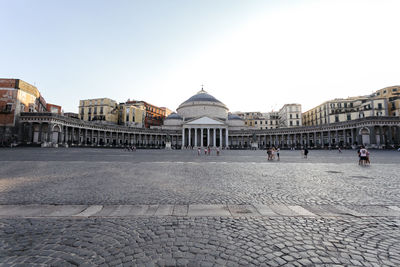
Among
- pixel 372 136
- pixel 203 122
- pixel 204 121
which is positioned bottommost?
pixel 372 136

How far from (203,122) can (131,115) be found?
90.8ft

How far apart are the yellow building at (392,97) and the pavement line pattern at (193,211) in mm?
71082

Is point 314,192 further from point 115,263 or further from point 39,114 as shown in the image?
point 39,114

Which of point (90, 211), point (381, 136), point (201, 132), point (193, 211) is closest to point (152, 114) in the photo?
point (201, 132)

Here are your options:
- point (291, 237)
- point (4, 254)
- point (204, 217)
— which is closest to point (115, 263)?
point (4, 254)

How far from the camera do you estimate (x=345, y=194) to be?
5.44 meters

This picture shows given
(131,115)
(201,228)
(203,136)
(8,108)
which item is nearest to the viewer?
(201,228)

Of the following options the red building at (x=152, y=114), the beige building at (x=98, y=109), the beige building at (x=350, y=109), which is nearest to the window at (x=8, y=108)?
the beige building at (x=98, y=109)

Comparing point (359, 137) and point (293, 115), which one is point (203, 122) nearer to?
point (293, 115)

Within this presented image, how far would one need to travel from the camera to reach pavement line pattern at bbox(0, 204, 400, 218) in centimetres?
383

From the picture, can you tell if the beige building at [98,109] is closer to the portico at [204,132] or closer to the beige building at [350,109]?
the portico at [204,132]

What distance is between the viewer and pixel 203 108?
249ft

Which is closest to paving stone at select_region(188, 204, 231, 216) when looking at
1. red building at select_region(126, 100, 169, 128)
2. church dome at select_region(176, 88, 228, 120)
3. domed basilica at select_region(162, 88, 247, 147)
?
domed basilica at select_region(162, 88, 247, 147)

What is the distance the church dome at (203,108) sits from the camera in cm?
7594
